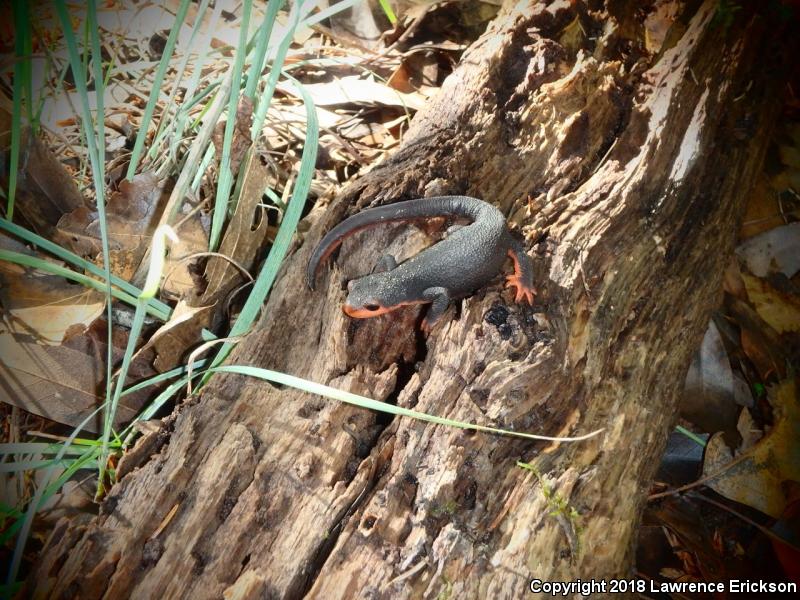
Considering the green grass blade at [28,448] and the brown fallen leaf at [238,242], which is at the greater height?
the brown fallen leaf at [238,242]

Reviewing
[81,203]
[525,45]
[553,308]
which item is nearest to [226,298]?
[81,203]

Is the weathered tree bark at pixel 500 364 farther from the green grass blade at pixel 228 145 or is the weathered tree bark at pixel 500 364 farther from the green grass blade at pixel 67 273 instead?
the green grass blade at pixel 67 273

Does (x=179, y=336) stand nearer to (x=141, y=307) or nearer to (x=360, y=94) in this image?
(x=141, y=307)

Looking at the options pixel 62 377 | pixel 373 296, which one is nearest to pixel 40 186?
pixel 62 377

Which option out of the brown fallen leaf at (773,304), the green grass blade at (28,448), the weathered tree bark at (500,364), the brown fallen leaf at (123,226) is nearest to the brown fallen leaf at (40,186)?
the brown fallen leaf at (123,226)

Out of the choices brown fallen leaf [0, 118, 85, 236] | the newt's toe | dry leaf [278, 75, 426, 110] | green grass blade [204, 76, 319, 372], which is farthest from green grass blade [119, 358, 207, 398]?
dry leaf [278, 75, 426, 110]
